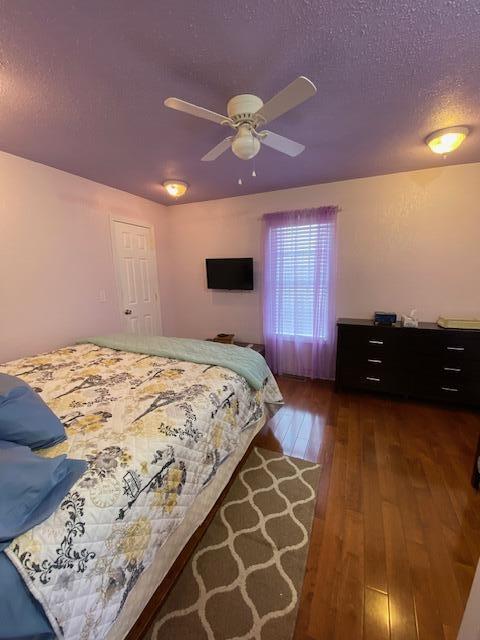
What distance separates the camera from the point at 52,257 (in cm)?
262

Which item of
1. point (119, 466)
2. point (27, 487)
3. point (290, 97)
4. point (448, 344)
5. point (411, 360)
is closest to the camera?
point (27, 487)

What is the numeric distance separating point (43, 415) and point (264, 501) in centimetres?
137

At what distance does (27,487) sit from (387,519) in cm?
180

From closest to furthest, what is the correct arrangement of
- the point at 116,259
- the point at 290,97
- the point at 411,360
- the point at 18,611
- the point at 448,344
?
the point at 18,611 < the point at 290,97 < the point at 448,344 < the point at 411,360 < the point at 116,259

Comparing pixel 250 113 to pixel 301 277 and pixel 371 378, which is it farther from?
pixel 371 378

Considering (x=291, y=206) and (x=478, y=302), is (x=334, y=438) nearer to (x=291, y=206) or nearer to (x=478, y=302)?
(x=478, y=302)

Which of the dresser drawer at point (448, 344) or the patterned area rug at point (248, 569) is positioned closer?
the patterned area rug at point (248, 569)

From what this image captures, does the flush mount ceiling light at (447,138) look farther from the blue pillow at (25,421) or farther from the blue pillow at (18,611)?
the blue pillow at (18,611)

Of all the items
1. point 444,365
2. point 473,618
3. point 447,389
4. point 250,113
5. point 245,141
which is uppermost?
point 250,113

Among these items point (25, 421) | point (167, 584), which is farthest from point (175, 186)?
point (167, 584)

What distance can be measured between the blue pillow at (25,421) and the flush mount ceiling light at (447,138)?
10.00ft

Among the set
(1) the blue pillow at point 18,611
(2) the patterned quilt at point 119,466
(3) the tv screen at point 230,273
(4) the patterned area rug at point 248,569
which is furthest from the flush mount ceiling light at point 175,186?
(1) the blue pillow at point 18,611

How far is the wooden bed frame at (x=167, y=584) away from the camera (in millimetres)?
1071

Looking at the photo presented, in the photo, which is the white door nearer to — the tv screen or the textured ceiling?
the tv screen
